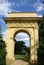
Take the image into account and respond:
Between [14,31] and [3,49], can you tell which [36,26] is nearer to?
[14,31]

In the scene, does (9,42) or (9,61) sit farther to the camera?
(9,42)

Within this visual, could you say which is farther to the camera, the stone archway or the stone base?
the stone archway

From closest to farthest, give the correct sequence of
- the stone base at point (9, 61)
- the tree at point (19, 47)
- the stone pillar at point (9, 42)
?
the stone base at point (9, 61), the stone pillar at point (9, 42), the tree at point (19, 47)

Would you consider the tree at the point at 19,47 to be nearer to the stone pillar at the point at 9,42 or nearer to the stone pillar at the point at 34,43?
the stone pillar at the point at 9,42

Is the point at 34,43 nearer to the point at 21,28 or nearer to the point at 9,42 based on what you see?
the point at 21,28

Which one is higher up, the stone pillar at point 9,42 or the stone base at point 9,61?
the stone pillar at point 9,42

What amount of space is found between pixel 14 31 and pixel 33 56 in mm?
4368

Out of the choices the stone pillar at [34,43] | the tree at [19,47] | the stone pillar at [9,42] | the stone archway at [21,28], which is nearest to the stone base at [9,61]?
the stone archway at [21,28]

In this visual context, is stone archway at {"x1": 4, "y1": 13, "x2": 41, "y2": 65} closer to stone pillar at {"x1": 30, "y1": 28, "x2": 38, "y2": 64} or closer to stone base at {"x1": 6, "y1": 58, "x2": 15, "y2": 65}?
stone pillar at {"x1": 30, "y1": 28, "x2": 38, "y2": 64}

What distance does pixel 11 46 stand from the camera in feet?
105

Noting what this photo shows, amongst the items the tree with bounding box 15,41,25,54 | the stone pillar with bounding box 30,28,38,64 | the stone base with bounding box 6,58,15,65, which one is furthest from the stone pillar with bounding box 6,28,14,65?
the tree with bounding box 15,41,25,54

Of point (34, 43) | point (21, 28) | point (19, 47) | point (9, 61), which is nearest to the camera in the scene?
point (9, 61)

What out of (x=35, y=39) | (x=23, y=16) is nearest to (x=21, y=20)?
(x=23, y=16)

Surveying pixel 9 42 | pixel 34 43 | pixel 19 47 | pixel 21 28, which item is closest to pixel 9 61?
pixel 9 42
